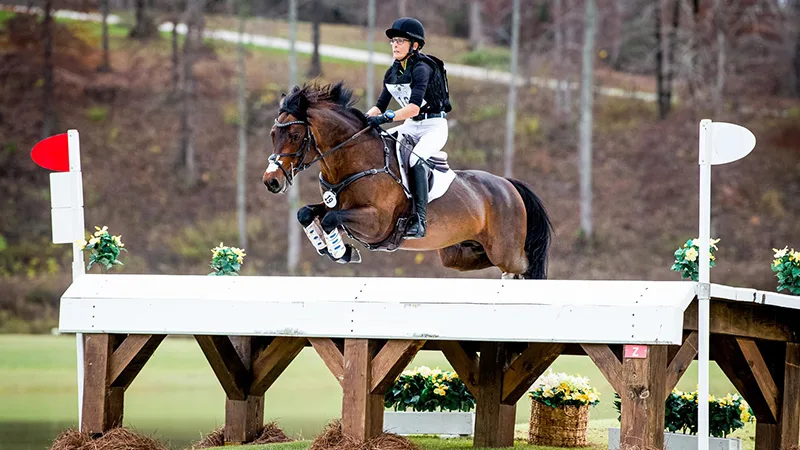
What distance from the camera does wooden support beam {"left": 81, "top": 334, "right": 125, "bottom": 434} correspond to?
5.73m

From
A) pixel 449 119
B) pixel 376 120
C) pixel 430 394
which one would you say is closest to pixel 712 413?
→ pixel 430 394

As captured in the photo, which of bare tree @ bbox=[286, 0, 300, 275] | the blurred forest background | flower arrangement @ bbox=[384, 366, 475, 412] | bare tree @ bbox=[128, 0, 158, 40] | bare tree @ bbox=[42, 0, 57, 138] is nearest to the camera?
flower arrangement @ bbox=[384, 366, 475, 412]

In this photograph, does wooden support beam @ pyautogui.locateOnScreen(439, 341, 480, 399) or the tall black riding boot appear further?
the tall black riding boot

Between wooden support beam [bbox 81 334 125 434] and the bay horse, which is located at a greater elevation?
the bay horse

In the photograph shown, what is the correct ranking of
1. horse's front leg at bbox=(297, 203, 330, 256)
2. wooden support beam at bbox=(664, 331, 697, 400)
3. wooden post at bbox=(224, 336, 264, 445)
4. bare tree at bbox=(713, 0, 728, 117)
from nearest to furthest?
wooden support beam at bbox=(664, 331, 697, 400)
horse's front leg at bbox=(297, 203, 330, 256)
wooden post at bbox=(224, 336, 264, 445)
bare tree at bbox=(713, 0, 728, 117)

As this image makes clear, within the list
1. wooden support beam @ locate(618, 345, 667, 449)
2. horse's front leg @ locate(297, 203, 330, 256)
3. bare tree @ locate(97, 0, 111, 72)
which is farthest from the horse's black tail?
bare tree @ locate(97, 0, 111, 72)

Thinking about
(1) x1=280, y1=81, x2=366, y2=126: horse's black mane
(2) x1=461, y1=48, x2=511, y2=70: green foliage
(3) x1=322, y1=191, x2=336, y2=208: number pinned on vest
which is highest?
(2) x1=461, y1=48, x2=511, y2=70: green foliage

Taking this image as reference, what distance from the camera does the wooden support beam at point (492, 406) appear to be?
21.1 feet

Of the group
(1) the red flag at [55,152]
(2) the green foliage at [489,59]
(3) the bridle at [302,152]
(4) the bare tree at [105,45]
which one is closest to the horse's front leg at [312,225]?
(3) the bridle at [302,152]

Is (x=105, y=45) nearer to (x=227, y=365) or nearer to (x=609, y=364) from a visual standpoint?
(x=227, y=365)

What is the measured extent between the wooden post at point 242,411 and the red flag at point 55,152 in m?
1.48

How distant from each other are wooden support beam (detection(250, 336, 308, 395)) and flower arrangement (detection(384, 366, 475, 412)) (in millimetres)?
1164

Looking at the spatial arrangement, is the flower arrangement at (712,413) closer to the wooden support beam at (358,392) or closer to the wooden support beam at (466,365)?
the wooden support beam at (466,365)

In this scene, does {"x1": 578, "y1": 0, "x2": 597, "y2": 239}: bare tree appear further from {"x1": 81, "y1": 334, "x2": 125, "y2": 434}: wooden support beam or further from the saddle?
{"x1": 81, "y1": 334, "x2": 125, "y2": 434}: wooden support beam
